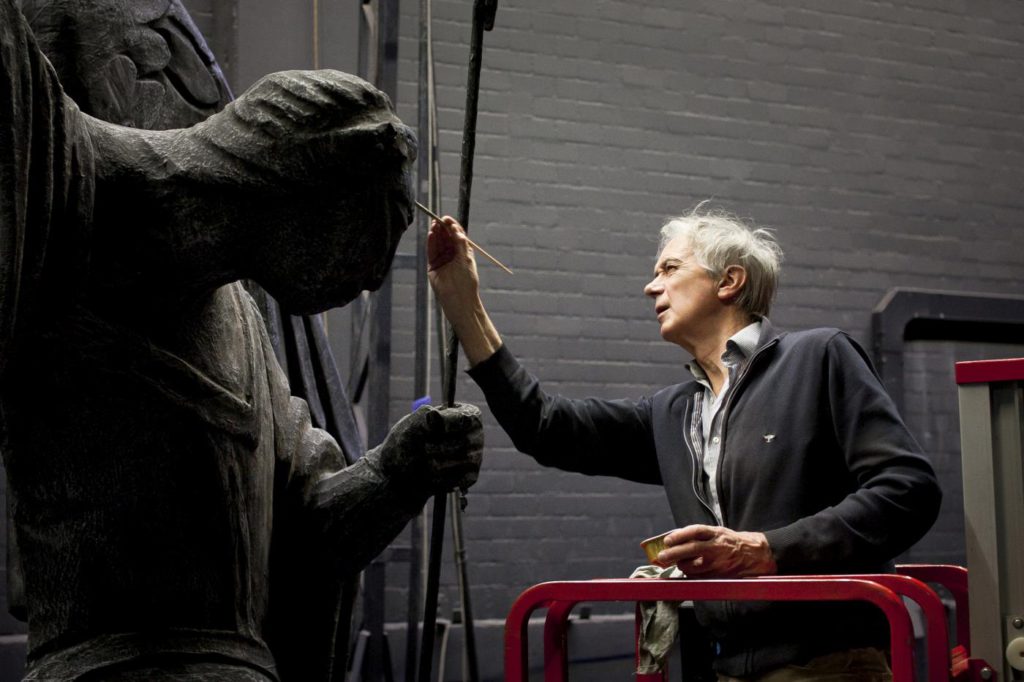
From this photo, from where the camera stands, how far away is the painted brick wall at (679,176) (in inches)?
198

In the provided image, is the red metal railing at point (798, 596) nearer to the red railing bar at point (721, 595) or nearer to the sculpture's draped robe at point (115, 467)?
the red railing bar at point (721, 595)

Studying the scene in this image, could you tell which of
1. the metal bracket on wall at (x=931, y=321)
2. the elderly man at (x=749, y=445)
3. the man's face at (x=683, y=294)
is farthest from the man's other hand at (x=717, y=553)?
the metal bracket on wall at (x=931, y=321)

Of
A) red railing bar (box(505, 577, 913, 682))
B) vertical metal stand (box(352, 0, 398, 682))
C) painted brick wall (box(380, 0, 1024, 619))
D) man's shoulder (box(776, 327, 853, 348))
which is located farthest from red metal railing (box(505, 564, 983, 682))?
painted brick wall (box(380, 0, 1024, 619))

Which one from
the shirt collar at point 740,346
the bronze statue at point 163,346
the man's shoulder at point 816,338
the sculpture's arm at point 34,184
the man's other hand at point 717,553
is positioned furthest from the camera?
the shirt collar at point 740,346

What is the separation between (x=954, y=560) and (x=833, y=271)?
4.65 feet

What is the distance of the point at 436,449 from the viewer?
3.61ft

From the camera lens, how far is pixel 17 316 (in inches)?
33.9

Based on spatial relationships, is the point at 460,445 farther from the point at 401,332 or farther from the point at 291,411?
the point at 401,332

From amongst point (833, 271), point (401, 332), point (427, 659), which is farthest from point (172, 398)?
point (833, 271)

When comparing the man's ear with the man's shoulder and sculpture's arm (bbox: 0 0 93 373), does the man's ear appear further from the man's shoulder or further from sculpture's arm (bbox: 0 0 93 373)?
sculpture's arm (bbox: 0 0 93 373)

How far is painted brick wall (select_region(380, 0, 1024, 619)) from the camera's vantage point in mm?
5031

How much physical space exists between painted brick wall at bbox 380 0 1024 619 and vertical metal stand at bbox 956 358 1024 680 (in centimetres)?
309

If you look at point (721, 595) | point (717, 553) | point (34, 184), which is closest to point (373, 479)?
point (34, 184)

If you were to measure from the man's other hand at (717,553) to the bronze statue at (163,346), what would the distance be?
3.16ft
